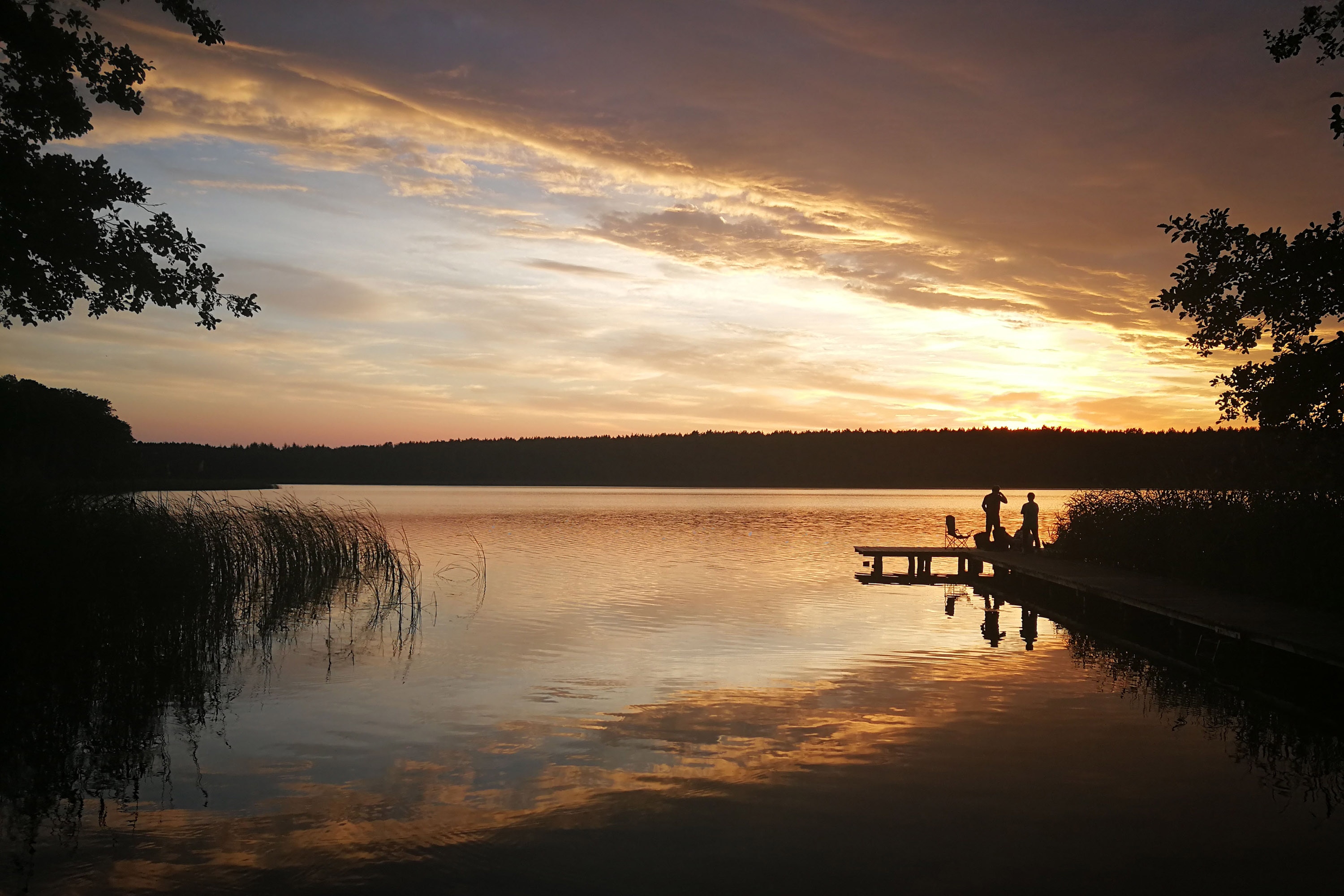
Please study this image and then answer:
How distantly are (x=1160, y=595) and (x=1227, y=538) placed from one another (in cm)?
238

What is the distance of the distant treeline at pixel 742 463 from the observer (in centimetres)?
11681

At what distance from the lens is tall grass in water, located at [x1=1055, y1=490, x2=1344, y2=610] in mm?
14172

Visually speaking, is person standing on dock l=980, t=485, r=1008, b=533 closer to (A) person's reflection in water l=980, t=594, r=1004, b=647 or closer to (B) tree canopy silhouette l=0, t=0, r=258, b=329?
(A) person's reflection in water l=980, t=594, r=1004, b=647

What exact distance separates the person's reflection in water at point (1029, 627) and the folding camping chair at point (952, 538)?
7.70 metres

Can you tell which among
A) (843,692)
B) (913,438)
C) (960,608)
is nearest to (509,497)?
(913,438)

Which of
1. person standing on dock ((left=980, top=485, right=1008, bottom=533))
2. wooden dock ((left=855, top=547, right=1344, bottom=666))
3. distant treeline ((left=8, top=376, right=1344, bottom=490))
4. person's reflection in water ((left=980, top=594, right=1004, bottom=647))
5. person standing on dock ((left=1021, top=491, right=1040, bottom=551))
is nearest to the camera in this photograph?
wooden dock ((left=855, top=547, right=1344, bottom=666))

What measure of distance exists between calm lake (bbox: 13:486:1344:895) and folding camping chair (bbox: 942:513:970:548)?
38.5 ft

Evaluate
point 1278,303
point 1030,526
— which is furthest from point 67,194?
point 1030,526

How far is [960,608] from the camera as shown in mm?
20359

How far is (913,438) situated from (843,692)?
5055 inches

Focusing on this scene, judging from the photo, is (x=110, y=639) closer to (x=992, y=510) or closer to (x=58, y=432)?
(x=992, y=510)

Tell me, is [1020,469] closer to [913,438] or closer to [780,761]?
[913,438]

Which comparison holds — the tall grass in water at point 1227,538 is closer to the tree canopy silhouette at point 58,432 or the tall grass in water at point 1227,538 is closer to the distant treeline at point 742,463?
the tree canopy silhouette at point 58,432

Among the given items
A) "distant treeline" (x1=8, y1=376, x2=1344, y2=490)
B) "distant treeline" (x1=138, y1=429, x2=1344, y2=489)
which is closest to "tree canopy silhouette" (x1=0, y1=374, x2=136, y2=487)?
"distant treeline" (x1=8, y1=376, x2=1344, y2=490)
